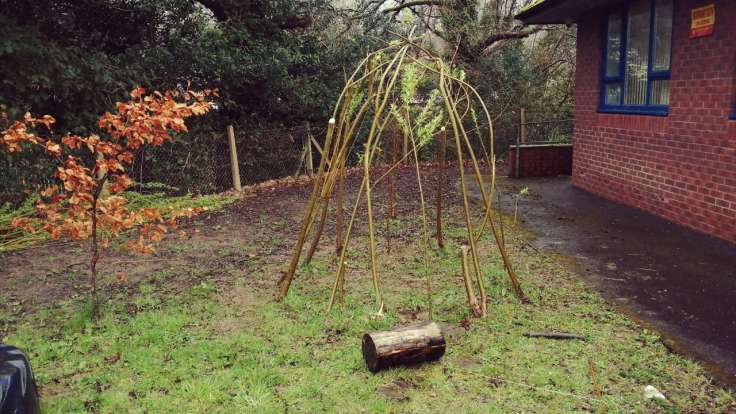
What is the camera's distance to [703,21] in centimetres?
695

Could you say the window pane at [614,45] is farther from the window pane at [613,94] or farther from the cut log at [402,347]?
the cut log at [402,347]

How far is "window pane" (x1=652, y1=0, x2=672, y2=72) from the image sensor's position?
7824 millimetres

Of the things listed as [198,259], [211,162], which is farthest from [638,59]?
[211,162]

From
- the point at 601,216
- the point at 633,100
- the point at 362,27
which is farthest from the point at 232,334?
the point at 362,27

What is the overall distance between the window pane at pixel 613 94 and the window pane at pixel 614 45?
184 mm

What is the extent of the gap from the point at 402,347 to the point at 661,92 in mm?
6166

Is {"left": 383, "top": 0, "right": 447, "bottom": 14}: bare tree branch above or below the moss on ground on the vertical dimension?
above

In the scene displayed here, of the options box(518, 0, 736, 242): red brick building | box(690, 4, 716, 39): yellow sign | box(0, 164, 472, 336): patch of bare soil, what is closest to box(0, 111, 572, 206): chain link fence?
box(0, 164, 472, 336): patch of bare soil

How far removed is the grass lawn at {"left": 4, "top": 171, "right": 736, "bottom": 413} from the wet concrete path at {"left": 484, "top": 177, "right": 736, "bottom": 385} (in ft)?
0.81

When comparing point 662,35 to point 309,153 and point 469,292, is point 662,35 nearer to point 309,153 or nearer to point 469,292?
point 469,292

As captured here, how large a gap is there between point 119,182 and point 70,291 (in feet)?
5.40

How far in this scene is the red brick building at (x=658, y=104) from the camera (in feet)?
22.1

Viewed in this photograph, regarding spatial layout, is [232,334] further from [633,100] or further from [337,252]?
[633,100]

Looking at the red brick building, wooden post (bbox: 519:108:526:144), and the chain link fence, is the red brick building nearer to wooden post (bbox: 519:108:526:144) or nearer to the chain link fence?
the chain link fence
